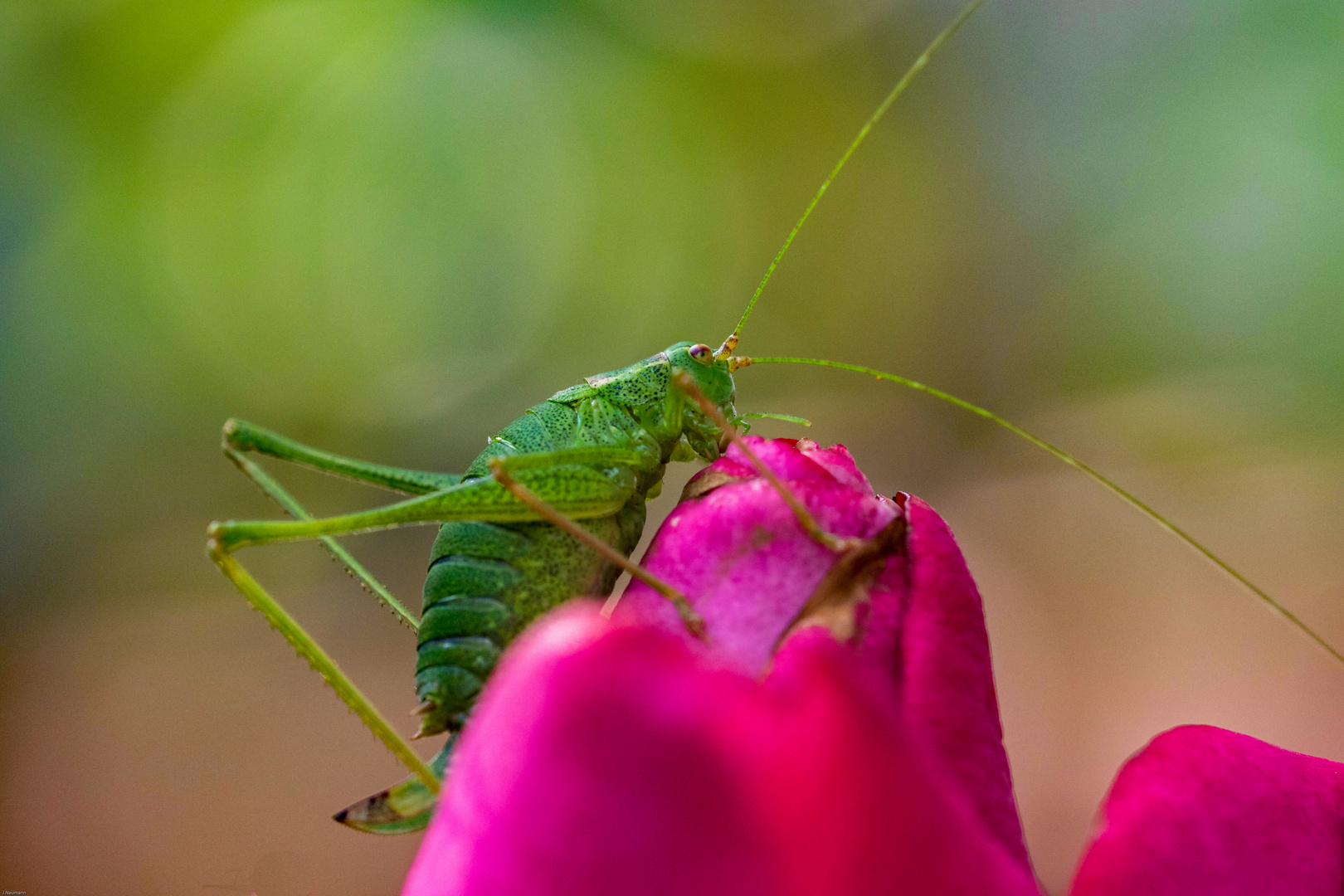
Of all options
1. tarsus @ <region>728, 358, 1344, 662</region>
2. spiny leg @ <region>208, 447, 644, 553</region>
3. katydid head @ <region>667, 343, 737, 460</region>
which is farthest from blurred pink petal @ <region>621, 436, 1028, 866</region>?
katydid head @ <region>667, 343, 737, 460</region>

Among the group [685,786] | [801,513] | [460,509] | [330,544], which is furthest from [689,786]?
[330,544]

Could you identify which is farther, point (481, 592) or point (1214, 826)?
point (481, 592)

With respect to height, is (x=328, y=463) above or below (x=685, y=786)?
above

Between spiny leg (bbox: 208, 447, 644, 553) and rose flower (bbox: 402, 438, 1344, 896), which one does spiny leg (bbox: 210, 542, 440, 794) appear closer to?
spiny leg (bbox: 208, 447, 644, 553)

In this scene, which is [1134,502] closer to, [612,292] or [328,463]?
[328,463]

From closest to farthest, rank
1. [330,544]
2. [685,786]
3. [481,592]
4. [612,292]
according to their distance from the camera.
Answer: [685,786] < [481,592] < [330,544] < [612,292]

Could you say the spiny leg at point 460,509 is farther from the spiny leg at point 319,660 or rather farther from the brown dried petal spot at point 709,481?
the brown dried petal spot at point 709,481
